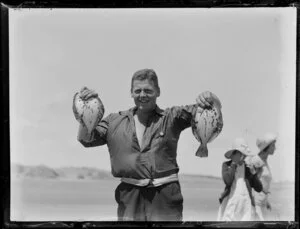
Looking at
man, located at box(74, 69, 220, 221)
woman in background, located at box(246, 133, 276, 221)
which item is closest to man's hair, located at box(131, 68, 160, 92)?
man, located at box(74, 69, 220, 221)

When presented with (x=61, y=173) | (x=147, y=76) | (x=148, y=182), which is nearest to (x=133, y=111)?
(x=147, y=76)

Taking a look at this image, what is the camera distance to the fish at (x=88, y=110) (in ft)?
11.7

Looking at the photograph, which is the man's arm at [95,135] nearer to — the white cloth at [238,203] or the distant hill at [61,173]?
the distant hill at [61,173]

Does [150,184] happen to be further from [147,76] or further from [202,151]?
[147,76]

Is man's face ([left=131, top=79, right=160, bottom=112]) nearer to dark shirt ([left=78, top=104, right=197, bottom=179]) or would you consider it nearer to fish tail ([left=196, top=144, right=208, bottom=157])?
dark shirt ([left=78, top=104, right=197, bottom=179])

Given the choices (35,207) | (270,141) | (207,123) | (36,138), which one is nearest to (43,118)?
(36,138)

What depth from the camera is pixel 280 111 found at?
3611 millimetres

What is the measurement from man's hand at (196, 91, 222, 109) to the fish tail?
176 mm

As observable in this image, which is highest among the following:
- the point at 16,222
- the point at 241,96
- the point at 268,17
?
the point at 268,17

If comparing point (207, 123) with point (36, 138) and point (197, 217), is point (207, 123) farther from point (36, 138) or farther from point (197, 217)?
point (36, 138)

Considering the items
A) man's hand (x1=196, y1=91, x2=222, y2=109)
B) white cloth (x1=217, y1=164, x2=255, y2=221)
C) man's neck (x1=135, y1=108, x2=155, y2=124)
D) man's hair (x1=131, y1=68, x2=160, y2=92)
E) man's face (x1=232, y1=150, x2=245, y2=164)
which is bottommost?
white cloth (x1=217, y1=164, x2=255, y2=221)

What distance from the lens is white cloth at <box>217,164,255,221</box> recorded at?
3.60 metres

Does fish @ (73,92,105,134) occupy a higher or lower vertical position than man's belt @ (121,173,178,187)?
higher

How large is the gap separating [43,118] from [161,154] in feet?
1.81
